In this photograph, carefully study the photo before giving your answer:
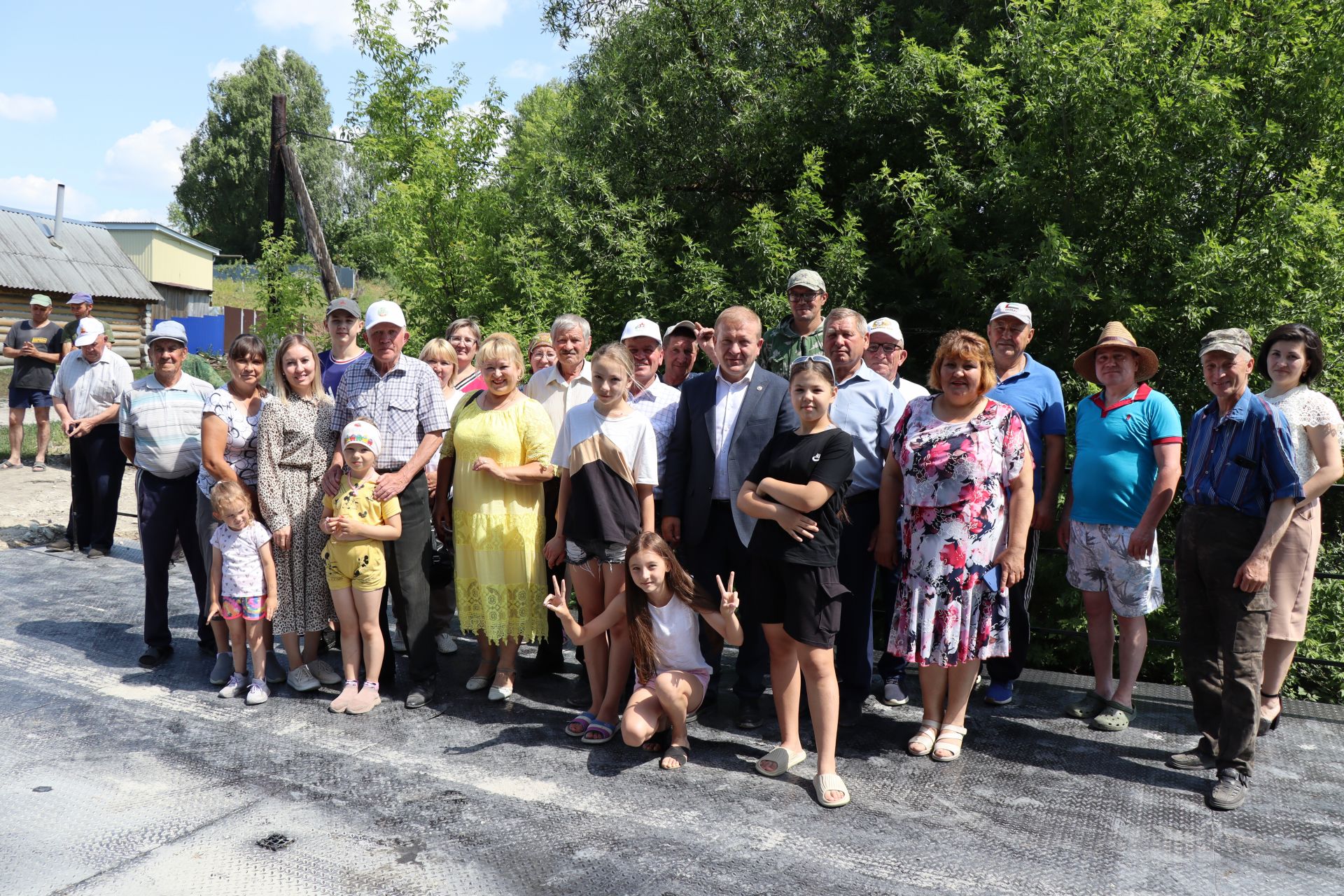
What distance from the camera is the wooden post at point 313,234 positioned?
1434 centimetres

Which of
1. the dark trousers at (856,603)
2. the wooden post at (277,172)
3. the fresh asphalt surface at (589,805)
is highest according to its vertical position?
the wooden post at (277,172)

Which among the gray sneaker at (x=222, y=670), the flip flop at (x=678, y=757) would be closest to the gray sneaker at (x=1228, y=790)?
the flip flop at (x=678, y=757)

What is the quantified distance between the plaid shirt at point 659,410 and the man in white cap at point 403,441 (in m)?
0.98

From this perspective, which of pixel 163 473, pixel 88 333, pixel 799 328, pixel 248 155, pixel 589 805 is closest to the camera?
pixel 589 805

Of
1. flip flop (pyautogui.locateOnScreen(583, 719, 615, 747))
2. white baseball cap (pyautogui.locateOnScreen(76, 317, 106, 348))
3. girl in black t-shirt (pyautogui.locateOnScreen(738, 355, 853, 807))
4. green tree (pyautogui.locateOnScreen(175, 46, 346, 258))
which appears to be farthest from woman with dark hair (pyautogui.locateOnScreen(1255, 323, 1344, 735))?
green tree (pyautogui.locateOnScreen(175, 46, 346, 258))

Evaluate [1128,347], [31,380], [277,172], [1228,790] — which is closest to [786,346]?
[1128,347]

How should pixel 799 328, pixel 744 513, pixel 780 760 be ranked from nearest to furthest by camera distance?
pixel 780 760
pixel 744 513
pixel 799 328

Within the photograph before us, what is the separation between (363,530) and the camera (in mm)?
4555

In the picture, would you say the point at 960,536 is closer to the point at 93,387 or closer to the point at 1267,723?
the point at 1267,723

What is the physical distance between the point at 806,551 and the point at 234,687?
2962 mm

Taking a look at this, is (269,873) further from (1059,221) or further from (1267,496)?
(1059,221)

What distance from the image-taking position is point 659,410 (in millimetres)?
4664

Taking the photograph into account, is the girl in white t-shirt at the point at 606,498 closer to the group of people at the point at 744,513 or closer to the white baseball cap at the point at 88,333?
the group of people at the point at 744,513

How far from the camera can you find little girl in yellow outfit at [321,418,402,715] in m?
4.55
